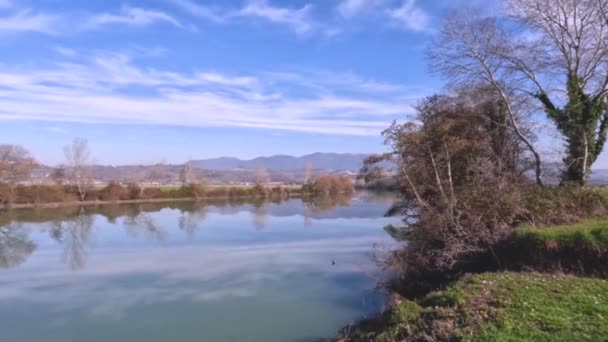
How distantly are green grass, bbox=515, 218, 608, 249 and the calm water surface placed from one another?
3948 mm

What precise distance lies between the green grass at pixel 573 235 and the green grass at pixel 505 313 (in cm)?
111

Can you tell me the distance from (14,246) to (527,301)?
24695mm

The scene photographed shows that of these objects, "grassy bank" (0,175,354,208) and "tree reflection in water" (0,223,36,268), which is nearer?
A: "tree reflection in water" (0,223,36,268)

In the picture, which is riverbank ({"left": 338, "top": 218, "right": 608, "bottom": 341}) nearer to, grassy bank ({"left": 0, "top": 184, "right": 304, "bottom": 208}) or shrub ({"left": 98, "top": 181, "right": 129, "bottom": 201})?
grassy bank ({"left": 0, "top": 184, "right": 304, "bottom": 208})

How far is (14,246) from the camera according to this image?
23453 millimetres

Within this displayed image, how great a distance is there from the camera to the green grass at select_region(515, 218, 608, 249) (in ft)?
29.7

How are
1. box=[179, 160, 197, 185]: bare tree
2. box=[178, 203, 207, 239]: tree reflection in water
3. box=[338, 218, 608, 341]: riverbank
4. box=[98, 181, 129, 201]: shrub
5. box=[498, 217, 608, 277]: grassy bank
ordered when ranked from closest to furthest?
box=[338, 218, 608, 341]: riverbank
box=[498, 217, 608, 277]: grassy bank
box=[178, 203, 207, 239]: tree reflection in water
box=[98, 181, 129, 201]: shrub
box=[179, 160, 197, 185]: bare tree

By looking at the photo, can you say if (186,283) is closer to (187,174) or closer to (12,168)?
(12,168)

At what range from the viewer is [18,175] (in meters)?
44.5

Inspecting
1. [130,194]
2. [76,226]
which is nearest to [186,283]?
[76,226]

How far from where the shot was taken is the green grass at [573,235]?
356 inches

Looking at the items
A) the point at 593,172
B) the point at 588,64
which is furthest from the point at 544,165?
the point at 588,64

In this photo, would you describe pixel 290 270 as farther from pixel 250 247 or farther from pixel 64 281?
pixel 64 281

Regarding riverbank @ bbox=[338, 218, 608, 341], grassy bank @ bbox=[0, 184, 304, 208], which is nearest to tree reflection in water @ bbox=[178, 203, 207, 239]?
grassy bank @ bbox=[0, 184, 304, 208]
